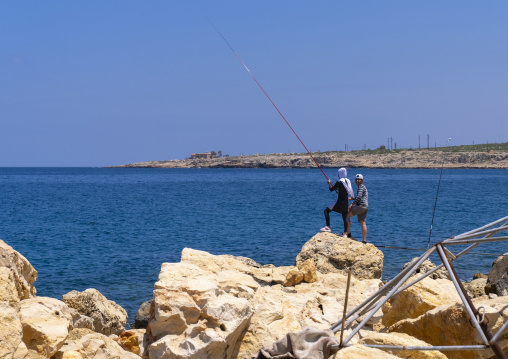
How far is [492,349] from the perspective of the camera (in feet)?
18.9

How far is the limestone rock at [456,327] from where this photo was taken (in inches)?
242

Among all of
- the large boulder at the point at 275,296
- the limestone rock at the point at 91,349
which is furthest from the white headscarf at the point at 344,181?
the limestone rock at the point at 91,349

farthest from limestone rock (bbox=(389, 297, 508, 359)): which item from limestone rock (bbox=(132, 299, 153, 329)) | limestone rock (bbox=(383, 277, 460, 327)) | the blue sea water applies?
the blue sea water

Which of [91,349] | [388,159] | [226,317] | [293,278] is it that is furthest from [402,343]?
[388,159]

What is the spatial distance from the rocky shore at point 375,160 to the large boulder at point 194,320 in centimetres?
12341

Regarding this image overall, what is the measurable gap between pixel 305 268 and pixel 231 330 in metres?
3.18

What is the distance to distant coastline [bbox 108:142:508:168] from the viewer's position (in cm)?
12719

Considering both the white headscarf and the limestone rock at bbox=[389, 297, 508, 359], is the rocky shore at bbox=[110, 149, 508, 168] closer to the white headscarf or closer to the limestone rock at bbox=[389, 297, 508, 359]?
the white headscarf

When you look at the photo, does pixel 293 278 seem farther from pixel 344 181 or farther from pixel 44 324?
pixel 44 324

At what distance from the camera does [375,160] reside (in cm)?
14238

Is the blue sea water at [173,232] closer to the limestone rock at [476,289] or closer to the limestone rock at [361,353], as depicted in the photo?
the limestone rock at [476,289]

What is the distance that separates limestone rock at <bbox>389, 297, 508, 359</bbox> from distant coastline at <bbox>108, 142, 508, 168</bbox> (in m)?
120

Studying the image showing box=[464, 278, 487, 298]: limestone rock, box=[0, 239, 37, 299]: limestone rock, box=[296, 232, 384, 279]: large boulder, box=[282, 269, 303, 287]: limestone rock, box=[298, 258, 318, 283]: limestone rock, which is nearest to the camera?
box=[0, 239, 37, 299]: limestone rock

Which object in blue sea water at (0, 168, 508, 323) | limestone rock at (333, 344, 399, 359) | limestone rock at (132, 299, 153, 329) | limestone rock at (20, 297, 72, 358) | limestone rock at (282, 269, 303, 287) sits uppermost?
limestone rock at (20, 297, 72, 358)
